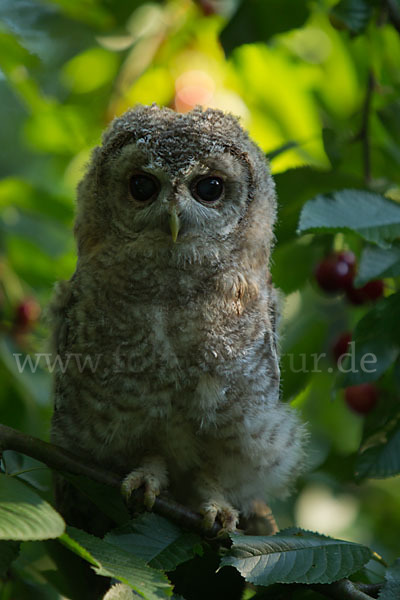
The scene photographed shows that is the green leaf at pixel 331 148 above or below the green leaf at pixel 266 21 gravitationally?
below

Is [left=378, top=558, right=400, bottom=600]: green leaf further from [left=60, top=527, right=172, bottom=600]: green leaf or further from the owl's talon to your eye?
the owl's talon

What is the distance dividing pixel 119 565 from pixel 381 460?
2.69ft

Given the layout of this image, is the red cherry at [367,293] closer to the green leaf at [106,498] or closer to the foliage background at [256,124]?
the foliage background at [256,124]

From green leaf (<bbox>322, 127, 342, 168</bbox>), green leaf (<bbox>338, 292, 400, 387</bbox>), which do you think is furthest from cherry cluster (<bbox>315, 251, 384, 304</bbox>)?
green leaf (<bbox>338, 292, 400, 387</bbox>)

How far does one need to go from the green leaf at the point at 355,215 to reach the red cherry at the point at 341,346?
29.9 inches

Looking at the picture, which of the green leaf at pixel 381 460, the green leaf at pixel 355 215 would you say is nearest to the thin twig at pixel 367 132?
the green leaf at pixel 355 215

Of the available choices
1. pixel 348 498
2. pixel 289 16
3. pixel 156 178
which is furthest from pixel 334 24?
pixel 348 498

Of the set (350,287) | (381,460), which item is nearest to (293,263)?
(350,287)

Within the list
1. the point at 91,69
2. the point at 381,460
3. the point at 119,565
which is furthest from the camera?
the point at 91,69

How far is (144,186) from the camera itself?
2.12 meters

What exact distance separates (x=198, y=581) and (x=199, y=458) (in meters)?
0.40

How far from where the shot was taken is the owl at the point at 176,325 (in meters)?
2.04

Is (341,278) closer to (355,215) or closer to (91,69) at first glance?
(355,215)

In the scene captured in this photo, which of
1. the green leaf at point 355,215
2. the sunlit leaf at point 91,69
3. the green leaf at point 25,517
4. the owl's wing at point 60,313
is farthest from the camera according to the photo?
the sunlit leaf at point 91,69
